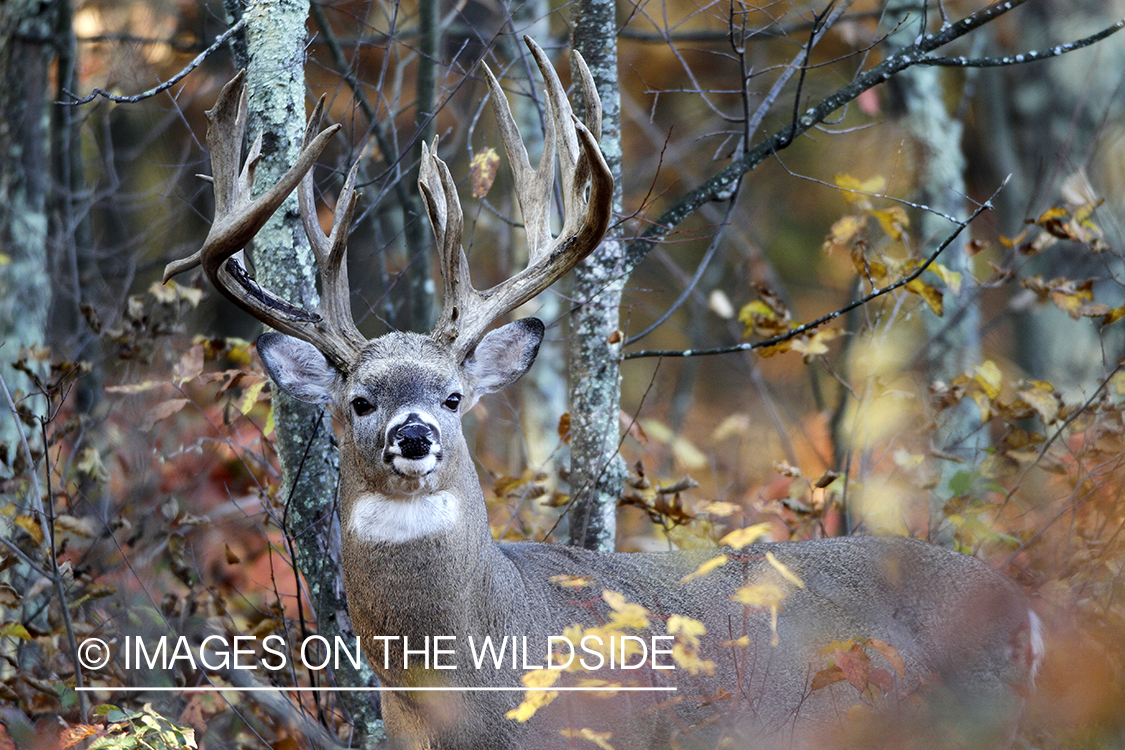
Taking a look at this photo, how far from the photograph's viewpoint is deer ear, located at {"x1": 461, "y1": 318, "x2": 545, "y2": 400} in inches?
168

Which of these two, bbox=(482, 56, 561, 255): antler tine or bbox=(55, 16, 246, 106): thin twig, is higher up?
bbox=(55, 16, 246, 106): thin twig

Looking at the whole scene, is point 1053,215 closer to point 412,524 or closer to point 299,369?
point 412,524

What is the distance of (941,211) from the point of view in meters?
7.30

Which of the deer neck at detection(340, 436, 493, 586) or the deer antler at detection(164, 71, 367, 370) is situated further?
the deer antler at detection(164, 71, 367, 370)

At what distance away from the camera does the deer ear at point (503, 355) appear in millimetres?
4273

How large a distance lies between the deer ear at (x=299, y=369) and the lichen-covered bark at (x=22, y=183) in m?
3.56

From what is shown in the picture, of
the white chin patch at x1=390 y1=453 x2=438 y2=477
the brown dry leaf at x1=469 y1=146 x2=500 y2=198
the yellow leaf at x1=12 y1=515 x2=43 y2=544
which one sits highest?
the brown dry leaf at x1=469 y1=146 x2=500 y2=198

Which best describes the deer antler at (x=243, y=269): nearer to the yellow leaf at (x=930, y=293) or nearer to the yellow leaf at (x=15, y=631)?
the yellow leaf at (x=15, y=631)

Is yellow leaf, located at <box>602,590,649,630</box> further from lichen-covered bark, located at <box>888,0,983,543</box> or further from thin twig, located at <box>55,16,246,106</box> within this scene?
lichen-covered bark, located at <box>888,0,983,543</box>

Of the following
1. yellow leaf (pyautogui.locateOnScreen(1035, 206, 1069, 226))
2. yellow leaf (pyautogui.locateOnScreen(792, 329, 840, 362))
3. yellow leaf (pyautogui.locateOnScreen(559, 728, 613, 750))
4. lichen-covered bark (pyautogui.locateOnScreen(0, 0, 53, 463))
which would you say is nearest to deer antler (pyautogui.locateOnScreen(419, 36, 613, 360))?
yellow leaf (pyautogui.locateOnScreen(559, 728, 613, 750))

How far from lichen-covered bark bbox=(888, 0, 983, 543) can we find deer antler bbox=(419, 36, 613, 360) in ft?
10.8

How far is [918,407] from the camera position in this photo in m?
6.26

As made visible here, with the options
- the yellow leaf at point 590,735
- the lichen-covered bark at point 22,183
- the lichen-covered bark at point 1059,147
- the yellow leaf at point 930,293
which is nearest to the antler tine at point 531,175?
the yellow leaf at point 590,735

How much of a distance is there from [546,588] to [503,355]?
35.9 inches
